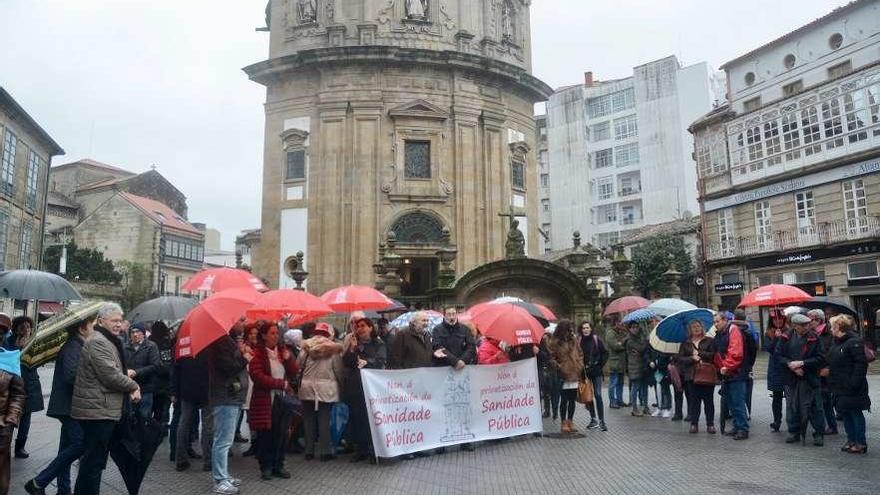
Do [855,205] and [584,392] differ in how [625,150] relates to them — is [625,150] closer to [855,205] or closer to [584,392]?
[855,205]

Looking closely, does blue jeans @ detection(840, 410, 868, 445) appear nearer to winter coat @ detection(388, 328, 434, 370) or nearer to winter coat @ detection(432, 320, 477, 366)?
winter coat @ detection(432, 320, 477, 366)

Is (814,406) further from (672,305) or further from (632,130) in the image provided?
(632,130)

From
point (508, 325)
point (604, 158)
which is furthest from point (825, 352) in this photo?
point (604, 158)

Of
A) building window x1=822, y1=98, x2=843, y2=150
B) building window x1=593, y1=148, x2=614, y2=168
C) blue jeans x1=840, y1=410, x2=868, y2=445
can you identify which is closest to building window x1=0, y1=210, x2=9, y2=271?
blue jeans x1=840, y1=410, x2=868, y2=445

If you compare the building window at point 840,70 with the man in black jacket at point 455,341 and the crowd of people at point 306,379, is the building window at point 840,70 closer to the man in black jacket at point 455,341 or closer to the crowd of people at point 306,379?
the crowd of people at point 306,379

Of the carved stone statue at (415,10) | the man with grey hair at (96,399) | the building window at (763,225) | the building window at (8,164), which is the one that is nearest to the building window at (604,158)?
the building window at (763,225)

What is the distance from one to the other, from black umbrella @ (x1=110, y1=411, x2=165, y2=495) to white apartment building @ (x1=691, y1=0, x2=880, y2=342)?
96.0ft

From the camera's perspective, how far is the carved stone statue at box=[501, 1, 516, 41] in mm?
32656

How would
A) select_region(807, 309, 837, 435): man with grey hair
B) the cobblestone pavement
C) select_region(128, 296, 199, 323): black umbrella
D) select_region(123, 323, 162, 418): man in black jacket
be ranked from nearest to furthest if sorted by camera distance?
1. the cobblestone pavement
2. select_region(123, 323, 162, 418): man in black jacket
3. select_region(807, 309, 837, 435): man with grey hair
4. select_region(128, 296, 199, 323): black umbrella

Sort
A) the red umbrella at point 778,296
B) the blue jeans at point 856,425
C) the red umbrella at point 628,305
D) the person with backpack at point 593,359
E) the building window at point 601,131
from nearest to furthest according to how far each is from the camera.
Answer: the blue jeans at point 856,425
the person with backpack at point 593,359
the red umbrella at point 778,296
the red umbrella at point 628,305
the building window at point 601,131

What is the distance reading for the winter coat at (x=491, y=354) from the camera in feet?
34.7

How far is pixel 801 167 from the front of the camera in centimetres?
3014

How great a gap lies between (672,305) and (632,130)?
45.2 metres

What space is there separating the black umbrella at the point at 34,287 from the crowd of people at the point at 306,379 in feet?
4.20
